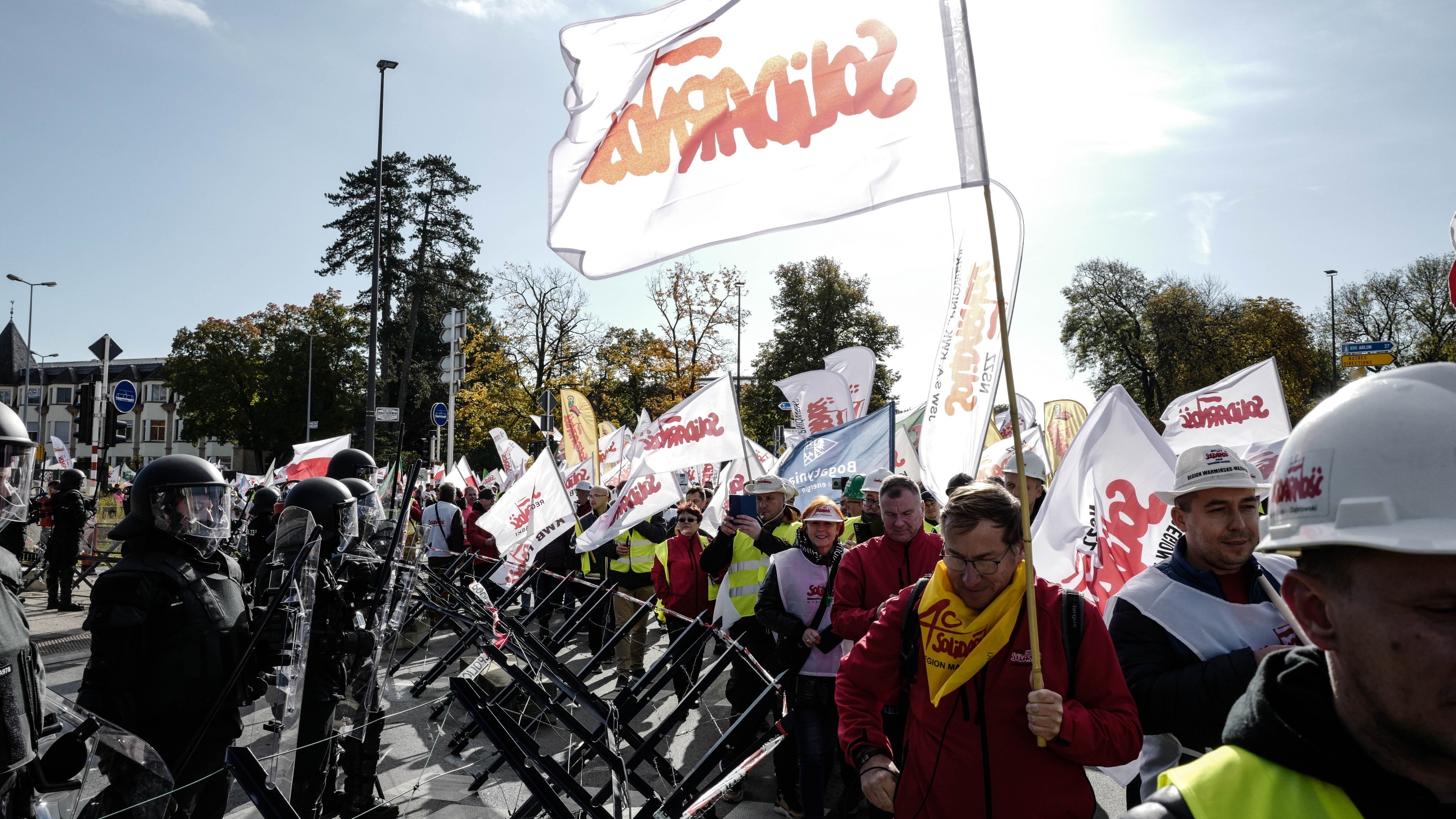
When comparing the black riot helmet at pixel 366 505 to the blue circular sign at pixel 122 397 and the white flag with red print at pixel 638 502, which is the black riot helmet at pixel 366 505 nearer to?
the white flag with red print at pixel 638 502

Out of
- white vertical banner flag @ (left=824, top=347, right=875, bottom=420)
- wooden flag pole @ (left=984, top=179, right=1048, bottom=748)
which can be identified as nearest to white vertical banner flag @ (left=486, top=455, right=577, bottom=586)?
white vertical banner flag @ (left=824, top=347, right=875, bottom=420)

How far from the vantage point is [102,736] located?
10.4ft

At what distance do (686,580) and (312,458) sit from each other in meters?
10.4

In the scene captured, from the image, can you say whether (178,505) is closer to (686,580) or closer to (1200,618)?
(1200,618)

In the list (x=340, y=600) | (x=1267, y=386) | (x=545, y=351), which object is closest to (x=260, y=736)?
(x=340, y=600)

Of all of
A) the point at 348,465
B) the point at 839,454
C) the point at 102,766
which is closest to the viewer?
the point at 102,766

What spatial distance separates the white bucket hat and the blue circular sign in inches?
794

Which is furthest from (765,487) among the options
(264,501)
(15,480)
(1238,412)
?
(1238,412)

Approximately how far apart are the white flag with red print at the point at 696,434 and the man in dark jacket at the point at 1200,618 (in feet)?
19.7

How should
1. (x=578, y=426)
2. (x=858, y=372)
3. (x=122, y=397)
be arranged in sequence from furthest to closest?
(x=122, y=397) < (x=578, y=426) < (x=858, y=372)

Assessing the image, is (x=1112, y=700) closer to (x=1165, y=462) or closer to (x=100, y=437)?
(x=1165, y=462)

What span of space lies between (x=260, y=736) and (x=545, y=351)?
33148 mm

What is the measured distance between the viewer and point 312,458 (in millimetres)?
15727

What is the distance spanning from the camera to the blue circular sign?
18328 millimetres
